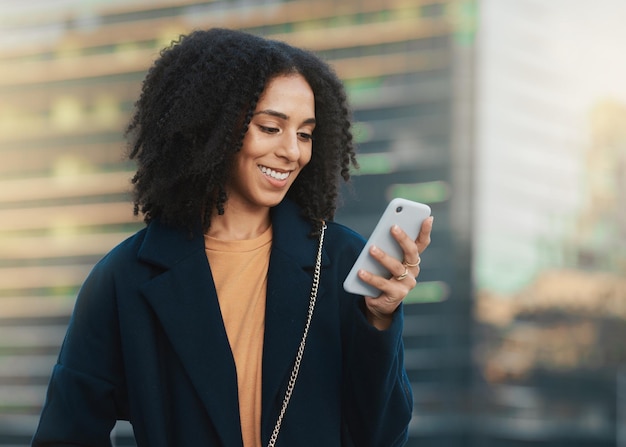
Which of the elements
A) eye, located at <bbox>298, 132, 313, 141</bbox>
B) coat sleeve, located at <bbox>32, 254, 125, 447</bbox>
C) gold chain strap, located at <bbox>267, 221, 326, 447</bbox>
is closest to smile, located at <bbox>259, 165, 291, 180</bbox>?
eye, located at <bbox>298, 132, 313, 141</bbox>

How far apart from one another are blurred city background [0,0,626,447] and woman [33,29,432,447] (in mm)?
69802

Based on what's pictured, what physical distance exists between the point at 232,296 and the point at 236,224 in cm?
19

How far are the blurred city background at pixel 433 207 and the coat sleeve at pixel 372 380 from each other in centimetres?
6992

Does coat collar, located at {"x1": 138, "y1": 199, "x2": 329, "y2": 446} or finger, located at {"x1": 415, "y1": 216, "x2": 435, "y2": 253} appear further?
coat collar, located at {"x1": 138, "y1": 199, "x2": 329, "y2": 446}

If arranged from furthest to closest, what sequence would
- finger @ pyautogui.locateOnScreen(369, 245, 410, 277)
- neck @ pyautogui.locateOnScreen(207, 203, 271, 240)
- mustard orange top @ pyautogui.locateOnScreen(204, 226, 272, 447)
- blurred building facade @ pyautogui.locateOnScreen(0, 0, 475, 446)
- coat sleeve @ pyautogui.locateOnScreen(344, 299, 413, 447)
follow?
blurred building facade @ pyautogui.locateOnScreen(0, 0, 475, 446) < neck @ pyautogui.locateOnScreen(207, 203, 271, 240) < mustard orange top @ pyautogui.locateOnScreen(204, 226, 272, 447) < coat sleeve @ pyautogui.locateOnScreen(344, 299, 413, 447) < finger @ pyautogui.locateOnScreen(369, 245, 410, 277)

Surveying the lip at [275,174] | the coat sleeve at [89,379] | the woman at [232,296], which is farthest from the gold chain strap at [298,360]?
the coat sleeve at [89,379]

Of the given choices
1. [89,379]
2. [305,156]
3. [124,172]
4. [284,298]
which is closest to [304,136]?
[305,156]

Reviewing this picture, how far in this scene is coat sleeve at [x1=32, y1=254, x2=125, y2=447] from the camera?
2533 millimetres

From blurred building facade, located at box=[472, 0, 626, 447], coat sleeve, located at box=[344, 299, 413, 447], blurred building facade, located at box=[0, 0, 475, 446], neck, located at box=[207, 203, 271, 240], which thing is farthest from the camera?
blurred building facade, located at box=[472, 0, 626, 447]

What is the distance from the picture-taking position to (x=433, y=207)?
3095 inches

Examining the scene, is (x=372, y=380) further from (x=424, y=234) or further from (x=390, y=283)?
(x=424, y=234)

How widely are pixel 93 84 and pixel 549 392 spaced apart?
42948 millimetres

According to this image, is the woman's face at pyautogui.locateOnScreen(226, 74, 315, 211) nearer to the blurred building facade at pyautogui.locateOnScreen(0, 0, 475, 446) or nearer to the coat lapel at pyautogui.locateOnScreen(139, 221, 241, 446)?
the coat lapel at pyautogui.locateOnScreen(139, 221, 241, 446)

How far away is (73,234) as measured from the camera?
77.6 metres
